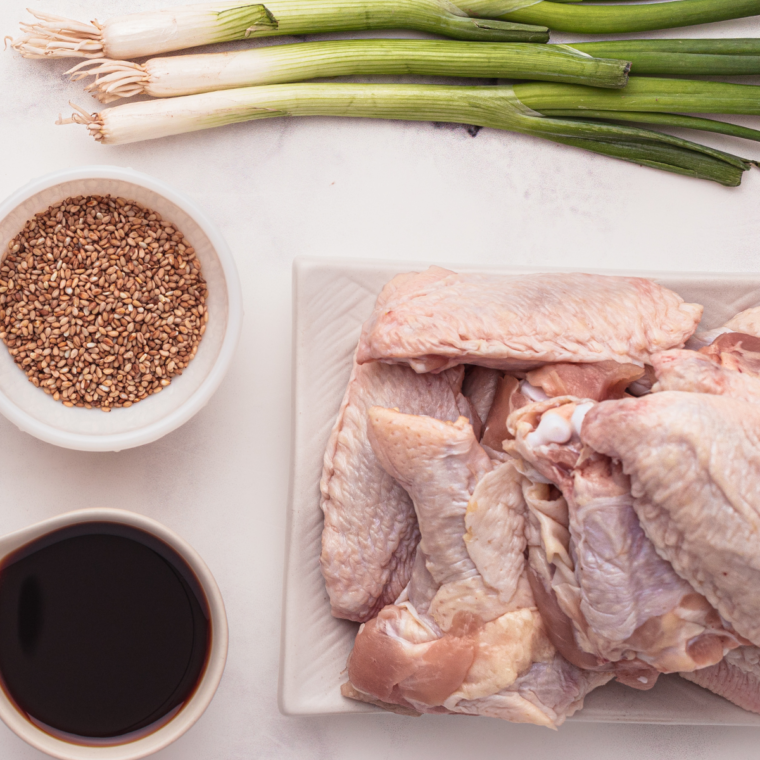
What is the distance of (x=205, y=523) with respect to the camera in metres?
1.93

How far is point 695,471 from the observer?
134 centimetres

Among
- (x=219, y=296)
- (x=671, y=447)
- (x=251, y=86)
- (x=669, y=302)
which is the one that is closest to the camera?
(x=671, y=447)

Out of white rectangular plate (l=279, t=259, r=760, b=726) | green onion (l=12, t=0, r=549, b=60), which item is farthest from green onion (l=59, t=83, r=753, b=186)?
white rectangular plate (l=279, t=259, r=760, b=726)

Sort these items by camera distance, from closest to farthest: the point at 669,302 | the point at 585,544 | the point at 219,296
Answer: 1. the point at 585,544
2. the point at 669,302
3. the point at 219,296

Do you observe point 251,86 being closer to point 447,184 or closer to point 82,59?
point 82,59

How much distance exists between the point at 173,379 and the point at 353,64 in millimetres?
950

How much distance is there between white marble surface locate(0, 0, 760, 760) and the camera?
6.27 feet

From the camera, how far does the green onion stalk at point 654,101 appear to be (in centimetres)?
196

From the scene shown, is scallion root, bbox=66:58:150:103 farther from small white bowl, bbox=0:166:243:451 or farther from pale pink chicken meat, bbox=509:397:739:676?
pale pink chicken meat, bbox=509:397:739:676

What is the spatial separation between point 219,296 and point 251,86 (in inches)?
23.1

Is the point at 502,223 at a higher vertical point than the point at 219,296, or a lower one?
higher

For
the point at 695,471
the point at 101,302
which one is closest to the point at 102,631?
the point at 101,302

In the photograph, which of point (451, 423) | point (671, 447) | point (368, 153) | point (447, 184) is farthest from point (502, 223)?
point (671, 447)

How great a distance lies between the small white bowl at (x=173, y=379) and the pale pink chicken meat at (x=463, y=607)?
1.60 ft
